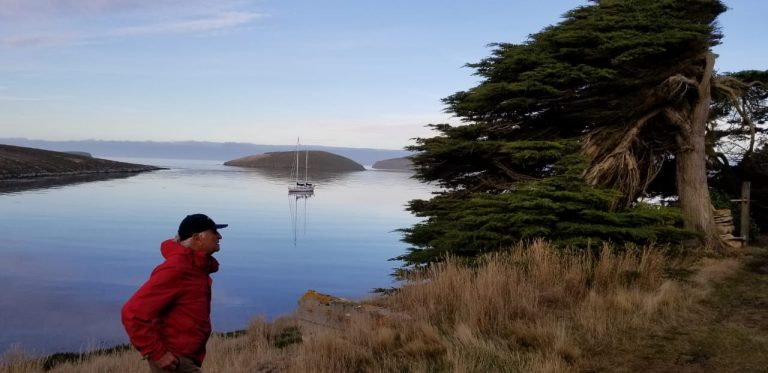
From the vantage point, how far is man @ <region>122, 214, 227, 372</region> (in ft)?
12.7

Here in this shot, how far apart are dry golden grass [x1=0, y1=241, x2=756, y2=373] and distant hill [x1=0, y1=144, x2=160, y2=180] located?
97.8 meters

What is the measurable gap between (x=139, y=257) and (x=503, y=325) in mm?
26846

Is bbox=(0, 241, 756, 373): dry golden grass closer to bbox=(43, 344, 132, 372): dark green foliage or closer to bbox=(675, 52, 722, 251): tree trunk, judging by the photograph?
bbox=(43, 344, 132, 372): dark green foliage

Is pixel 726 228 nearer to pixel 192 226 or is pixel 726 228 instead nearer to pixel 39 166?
pixel 192 226

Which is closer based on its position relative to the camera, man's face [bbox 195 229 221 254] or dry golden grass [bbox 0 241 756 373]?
man's face [bbox 195 229 221 254]

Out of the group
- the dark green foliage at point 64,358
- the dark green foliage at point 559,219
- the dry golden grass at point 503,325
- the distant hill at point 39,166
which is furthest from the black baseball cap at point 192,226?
the distant hill at point 39,166

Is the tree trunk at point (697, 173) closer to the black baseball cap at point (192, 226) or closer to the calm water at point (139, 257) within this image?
the calm water at point (139, 257)

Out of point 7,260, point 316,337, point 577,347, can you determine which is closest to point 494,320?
point 577,347

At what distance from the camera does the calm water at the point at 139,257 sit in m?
19.6

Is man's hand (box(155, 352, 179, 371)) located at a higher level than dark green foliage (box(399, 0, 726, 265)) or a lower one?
lower

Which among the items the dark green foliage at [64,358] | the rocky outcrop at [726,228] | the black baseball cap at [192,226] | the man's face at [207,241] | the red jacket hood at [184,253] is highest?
the black baseball cap at [192,226]

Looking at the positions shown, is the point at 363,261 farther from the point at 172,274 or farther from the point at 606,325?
the point at 172,274

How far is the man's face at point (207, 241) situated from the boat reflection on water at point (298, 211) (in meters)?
36.1

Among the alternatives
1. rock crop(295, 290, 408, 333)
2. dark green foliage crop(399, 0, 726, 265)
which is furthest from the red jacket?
dark green foliage crop(399, 0, 726, 265)
